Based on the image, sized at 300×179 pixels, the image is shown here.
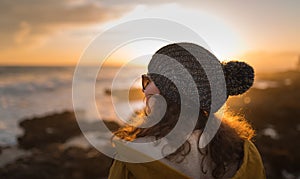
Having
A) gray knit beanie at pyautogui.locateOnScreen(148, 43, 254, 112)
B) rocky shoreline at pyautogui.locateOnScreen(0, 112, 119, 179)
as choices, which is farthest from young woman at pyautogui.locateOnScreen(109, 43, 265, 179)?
rocky shoreline at pyautogui.locateOnScreen(0, 112, 119, 179)

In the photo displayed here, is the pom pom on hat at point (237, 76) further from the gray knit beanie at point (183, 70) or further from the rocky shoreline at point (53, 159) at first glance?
the rocky shoreline at point (53, 159)

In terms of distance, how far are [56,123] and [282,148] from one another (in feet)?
30.7

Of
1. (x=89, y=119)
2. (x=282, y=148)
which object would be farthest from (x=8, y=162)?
(x=282, y=148)

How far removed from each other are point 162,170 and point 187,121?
306 millimetres

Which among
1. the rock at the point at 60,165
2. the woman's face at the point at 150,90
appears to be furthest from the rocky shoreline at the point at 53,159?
the woman's face at the point at 150,90

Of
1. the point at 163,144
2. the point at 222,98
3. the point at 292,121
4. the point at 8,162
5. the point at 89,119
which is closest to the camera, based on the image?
the point at 163,144

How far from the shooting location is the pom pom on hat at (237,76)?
2.08 metres

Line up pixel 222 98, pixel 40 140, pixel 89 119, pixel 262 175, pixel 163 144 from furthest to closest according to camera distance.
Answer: pixel 89 119 < pixel 40 140 < pixel 262 175 < pixel 222 98 < pixel 163 144

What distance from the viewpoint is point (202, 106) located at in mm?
1949

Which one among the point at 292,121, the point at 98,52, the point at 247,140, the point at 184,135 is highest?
the point at 98,52

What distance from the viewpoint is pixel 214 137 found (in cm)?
209

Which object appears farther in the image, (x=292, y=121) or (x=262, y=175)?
(x=292, y=121)

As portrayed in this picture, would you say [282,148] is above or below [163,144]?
below

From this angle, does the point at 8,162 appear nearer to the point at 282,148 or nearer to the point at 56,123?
the point at 56,123
